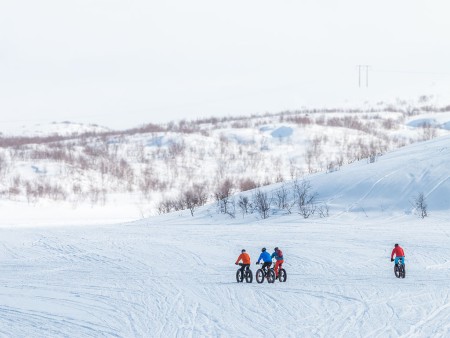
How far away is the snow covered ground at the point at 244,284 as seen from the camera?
15.4m

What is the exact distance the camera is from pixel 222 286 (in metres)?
20.4

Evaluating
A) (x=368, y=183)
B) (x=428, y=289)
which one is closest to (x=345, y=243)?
(x=428, y=289)

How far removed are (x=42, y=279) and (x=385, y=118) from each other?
421 feet

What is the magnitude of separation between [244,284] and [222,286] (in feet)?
2.23

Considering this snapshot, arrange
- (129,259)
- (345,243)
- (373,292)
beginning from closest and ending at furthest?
(373,292), (129,259), (345,243)

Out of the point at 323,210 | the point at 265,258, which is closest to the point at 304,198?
the point at 323,210

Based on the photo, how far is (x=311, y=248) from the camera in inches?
1130

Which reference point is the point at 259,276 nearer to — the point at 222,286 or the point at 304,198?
the point at 222,286

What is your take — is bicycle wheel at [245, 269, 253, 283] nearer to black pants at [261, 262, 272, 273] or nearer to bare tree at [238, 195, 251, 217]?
black pants at [261, 262, 272, 273]

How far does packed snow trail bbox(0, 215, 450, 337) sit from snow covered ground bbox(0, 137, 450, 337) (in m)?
0.04

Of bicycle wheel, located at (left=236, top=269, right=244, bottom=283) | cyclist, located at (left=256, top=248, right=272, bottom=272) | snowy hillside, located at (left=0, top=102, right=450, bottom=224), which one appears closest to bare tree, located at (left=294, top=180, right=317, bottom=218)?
bicycle wheel, located at (left=236, top=269, right=244, bottom=283)

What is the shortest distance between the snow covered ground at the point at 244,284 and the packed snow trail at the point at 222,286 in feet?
0.13

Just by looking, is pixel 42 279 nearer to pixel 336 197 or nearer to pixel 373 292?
pixel 373 292

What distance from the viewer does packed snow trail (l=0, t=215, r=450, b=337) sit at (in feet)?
49.8
